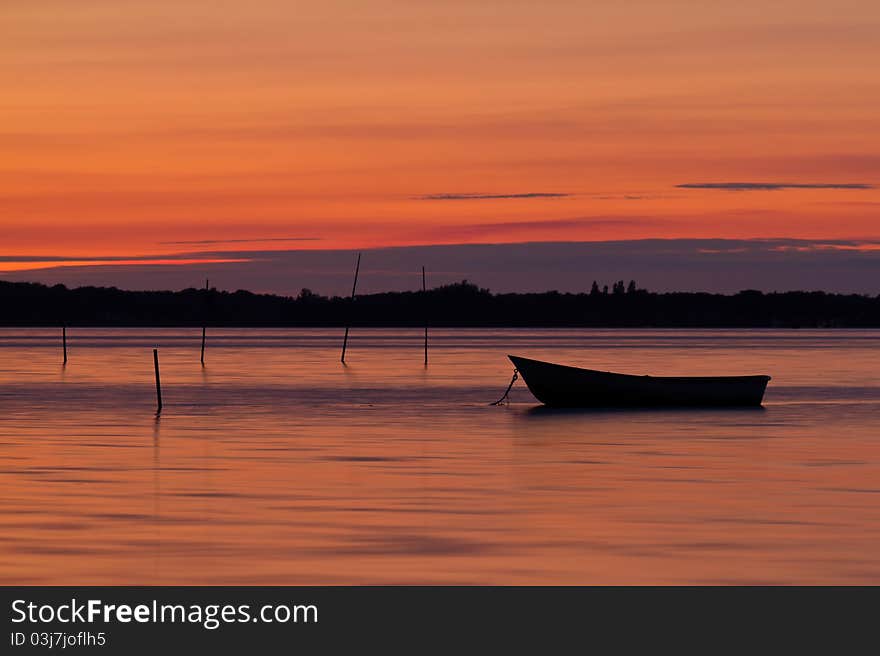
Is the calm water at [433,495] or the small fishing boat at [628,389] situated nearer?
the calm water at [433,495]

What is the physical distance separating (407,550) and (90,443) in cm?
2155

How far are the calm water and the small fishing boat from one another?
1.13 meters

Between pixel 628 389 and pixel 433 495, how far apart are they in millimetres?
29317

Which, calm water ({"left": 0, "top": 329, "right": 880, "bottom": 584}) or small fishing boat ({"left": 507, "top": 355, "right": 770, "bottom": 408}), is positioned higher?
small fishing boat ({"left": 507, "top": 355, "right": 770, "bottom": 408})

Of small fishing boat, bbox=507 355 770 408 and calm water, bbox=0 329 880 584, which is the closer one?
calm water, bbox=0 329 880 584

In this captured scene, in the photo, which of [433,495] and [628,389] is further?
[628,389]

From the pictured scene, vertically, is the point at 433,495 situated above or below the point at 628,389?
Answer: below

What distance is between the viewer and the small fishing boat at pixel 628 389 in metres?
57.3

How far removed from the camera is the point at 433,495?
28719 mm

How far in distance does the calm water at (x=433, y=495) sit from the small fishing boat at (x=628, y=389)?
1127 millimetres

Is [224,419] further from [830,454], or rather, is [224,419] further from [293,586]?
[293,586]

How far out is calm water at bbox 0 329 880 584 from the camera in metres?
20.3

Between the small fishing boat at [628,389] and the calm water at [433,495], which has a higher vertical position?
the small fishing boat at [628,389]

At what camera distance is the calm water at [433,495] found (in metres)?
20.3
